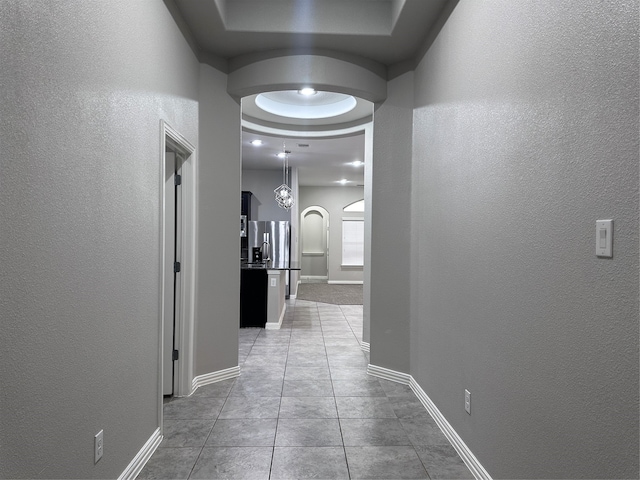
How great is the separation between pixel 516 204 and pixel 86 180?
1.77 meters

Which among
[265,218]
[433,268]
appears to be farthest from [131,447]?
[265,218]

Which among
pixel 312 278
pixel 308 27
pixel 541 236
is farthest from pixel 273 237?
pixel 541 236

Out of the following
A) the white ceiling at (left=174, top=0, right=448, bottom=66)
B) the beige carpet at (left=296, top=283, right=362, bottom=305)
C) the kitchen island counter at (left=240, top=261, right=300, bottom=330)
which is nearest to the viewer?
the white ceiling at (left=174, top=0, right=448, bottom=66)

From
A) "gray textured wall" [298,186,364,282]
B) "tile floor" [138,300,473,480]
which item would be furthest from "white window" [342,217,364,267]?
"tile floor" [138,300,473,480]

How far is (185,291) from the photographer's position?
333 centimetres

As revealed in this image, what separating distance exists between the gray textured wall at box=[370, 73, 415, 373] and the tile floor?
0.40 m

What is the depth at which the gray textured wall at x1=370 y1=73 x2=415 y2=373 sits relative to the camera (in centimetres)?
372

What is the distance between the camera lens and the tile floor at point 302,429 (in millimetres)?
2307

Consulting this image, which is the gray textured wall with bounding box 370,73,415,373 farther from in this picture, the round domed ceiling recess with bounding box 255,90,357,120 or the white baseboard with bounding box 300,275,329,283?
the white baseboard with bounding box 300,275,329,283

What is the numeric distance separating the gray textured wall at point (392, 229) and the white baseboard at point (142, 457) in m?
2.05

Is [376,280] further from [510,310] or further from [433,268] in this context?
[510,310]

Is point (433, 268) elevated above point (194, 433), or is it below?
above

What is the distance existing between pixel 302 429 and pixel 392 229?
1.85 m

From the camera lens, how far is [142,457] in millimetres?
2297
